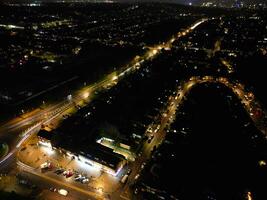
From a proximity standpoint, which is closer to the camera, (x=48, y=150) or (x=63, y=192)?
(x=63, y=192)

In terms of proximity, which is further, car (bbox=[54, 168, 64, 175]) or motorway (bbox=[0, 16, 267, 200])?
car (bbox=[54, 168, 64, 175])

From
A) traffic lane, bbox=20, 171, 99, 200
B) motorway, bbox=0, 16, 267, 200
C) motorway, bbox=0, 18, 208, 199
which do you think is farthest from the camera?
motorway, bbox=0, 18, 208, 199

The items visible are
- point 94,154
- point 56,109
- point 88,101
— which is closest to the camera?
point 94,154

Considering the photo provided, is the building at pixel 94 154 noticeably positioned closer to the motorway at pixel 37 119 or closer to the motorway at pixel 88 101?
the motorway at pixel 88 101

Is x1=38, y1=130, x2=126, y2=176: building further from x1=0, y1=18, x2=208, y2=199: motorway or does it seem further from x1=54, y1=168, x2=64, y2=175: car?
x1=0, y1=18, x2=208, y2=199: motorway

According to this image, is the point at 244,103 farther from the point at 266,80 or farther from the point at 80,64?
the point at 80,64

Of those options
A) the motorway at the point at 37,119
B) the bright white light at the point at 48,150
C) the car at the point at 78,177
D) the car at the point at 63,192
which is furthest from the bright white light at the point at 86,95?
the car at the point at 63,192

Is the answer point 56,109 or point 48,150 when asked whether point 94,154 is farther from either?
point 56,109

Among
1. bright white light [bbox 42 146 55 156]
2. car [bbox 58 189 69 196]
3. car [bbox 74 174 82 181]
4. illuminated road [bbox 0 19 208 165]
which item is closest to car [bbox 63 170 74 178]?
car [bbox 74 174 82 181]

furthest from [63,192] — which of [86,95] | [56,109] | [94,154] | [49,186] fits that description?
[86,95]

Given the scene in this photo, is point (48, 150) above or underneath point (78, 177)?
above

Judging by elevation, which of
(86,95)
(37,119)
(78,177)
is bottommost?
(78,177)

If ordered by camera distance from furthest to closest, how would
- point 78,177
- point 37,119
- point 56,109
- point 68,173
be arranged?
point 56,109
point 37,119
point 68,173
point 78,177
